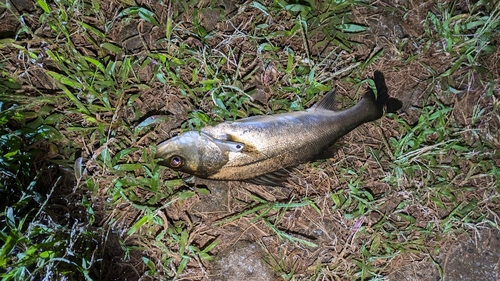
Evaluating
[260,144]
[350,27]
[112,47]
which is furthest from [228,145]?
[350,27]

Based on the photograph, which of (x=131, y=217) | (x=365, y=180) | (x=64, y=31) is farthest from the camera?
(x=365, y=180)

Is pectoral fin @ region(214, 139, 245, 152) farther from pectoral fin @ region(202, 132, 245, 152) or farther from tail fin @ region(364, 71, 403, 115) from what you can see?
tail fin @ region(364, 71, 403, 115)

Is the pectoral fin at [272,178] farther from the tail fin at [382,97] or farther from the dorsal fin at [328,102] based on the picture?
the tail fin at [382,97]

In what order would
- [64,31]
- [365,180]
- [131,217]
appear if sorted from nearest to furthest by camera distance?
[64,31], [131,217], [365,180]

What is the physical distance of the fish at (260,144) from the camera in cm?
277

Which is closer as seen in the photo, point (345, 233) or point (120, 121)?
point (120, 121)

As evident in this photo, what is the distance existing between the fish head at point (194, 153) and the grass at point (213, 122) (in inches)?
9.7

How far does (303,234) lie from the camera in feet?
10.8

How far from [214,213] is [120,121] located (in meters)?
1.19

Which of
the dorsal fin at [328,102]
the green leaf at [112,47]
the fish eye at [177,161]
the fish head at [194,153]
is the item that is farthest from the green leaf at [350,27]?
the green leaf at [112,47]

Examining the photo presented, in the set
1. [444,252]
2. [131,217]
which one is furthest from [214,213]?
[444,252]

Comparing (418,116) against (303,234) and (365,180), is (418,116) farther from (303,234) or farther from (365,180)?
(303,234)

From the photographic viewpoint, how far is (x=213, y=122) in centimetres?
294

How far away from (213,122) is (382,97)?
156 centimetres
